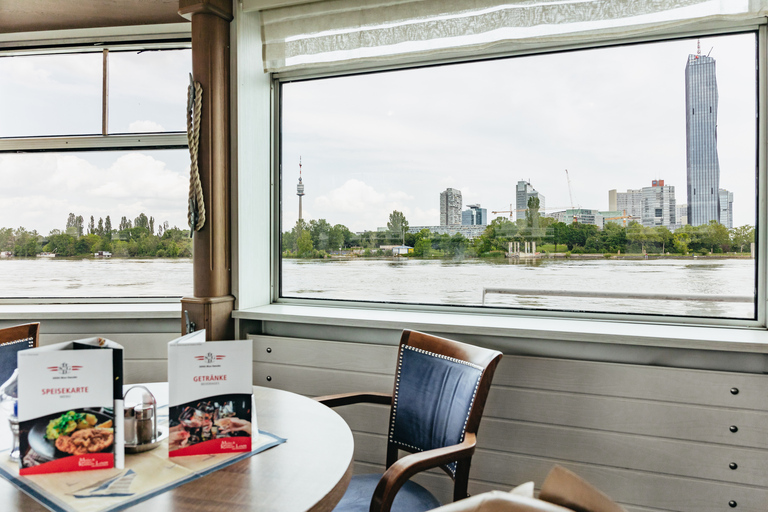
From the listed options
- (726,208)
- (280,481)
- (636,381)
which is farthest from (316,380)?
(726,208)

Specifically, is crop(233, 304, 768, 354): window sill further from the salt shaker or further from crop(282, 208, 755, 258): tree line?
the salt shaker

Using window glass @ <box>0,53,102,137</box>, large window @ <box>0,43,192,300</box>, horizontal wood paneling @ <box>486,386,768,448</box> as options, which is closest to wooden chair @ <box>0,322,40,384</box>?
large window @ <box>0,43,192,300</box>

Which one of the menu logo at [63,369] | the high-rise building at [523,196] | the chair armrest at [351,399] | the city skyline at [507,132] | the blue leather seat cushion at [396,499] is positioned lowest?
the blue leather seat cushion at [396,499]

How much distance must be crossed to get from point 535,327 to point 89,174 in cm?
222

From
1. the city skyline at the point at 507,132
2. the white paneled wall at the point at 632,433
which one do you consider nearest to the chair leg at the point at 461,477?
the white paneled wall at the point at 632,433

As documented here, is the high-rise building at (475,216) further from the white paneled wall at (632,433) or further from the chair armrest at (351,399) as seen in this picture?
the chair armrest at (351,399)

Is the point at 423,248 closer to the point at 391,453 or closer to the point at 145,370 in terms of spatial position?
the point at 391,453

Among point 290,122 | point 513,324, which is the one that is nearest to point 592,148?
point 513,324

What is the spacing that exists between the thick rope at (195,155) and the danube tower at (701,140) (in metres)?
1.98

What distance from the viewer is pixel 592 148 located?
207 centimetres

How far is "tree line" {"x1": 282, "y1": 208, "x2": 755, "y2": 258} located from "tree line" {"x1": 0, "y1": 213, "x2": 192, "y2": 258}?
0.57 m

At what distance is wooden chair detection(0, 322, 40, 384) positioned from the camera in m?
1.55

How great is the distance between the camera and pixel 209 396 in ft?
3.48

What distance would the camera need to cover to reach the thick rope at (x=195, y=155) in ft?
6.84
